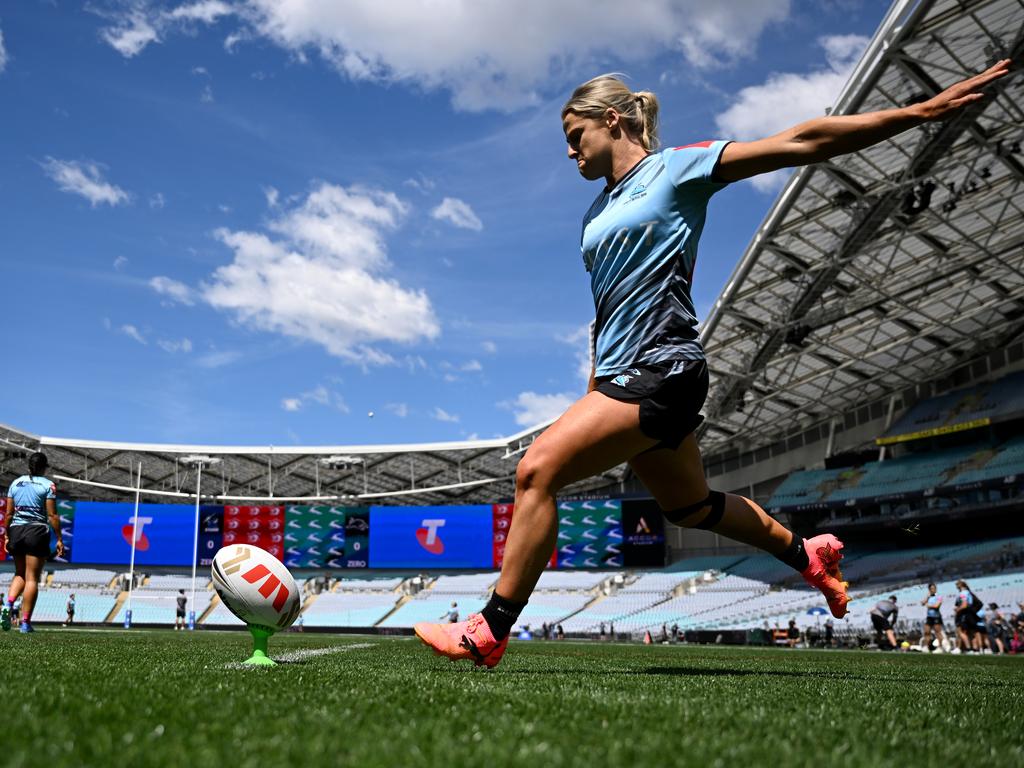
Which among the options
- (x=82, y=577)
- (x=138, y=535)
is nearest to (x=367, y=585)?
(x=138, y=535)

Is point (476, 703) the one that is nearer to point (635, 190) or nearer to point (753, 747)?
point (753, 747)

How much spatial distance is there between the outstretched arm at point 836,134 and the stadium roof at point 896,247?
13.0 m

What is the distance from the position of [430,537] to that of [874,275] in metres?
30.4

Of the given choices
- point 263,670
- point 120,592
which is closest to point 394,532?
point 120,592

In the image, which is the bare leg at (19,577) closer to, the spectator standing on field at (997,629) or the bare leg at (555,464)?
the bare leg at (555,464)

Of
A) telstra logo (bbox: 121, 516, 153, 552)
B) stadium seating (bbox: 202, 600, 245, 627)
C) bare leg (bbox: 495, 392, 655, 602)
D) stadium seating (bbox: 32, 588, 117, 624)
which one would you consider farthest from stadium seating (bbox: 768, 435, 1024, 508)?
stadium seating (bbox: 32, 588, 117, 624)

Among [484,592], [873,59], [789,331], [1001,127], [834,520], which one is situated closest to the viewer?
[873,59]

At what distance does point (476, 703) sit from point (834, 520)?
40.2m

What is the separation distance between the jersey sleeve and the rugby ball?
7.89ft

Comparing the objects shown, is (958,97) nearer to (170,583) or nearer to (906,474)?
(906,474)

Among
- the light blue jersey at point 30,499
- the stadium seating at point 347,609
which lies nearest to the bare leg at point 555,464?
the light blue jersey at point 30,499

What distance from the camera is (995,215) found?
24.3 metres

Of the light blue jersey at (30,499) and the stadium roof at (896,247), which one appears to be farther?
the stadium roof at (896,247)

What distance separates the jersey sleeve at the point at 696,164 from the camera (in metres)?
3.10
